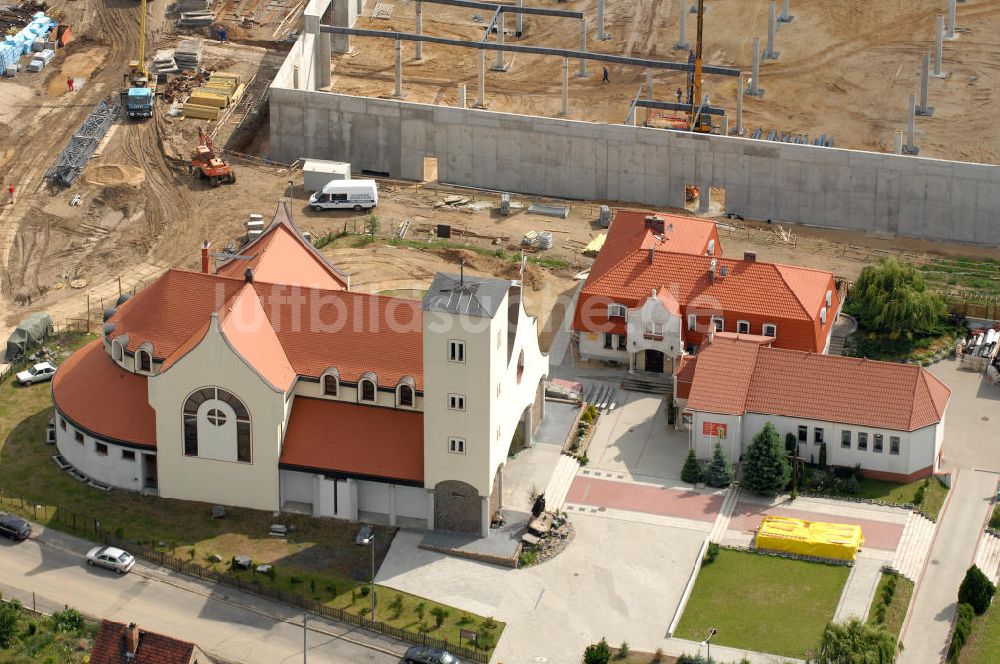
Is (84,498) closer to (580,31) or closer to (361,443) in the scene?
(361,443)

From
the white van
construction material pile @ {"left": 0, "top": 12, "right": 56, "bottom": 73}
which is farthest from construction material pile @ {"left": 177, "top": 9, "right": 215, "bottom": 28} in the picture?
the white van

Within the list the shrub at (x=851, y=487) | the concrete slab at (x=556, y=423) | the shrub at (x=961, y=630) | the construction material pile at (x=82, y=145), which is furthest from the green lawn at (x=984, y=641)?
the construction material pile at (x=82, y=145)

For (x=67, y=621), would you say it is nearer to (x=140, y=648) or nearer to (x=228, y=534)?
(x=140, y=648)

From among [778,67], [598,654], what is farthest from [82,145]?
[598,654]

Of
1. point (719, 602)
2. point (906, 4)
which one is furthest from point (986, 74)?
point (719, 602)

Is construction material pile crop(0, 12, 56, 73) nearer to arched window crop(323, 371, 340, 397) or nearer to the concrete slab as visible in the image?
the concrete slab

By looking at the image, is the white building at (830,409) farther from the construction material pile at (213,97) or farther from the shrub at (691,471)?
the construction material pile at (213,97)
